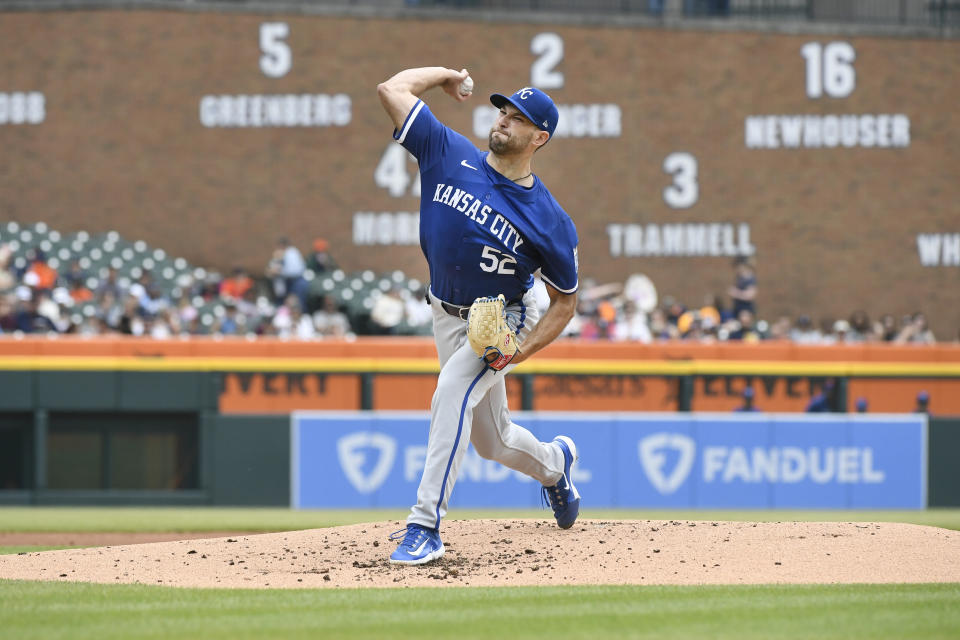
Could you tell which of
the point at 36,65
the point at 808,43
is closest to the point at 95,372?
the point at 36,65

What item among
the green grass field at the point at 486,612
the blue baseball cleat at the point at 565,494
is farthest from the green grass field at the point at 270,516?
the green grass field at the point at 486,612

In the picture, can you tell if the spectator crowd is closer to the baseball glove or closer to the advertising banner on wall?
the advertising banner on wall

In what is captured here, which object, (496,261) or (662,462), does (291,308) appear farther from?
(496,261)

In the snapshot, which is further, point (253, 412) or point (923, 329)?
point (923, 329)

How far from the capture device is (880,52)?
69.5 ft

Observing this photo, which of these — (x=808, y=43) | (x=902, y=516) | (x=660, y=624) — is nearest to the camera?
(x=660, y=624)

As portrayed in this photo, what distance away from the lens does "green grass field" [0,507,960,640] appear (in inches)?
187

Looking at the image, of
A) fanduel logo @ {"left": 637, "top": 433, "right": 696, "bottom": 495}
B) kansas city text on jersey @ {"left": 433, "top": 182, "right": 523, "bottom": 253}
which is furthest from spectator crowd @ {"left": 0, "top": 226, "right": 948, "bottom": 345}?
kansas city text on jersey @ {"left": 433, "top": 182, "right": 523, "bottom": 253}

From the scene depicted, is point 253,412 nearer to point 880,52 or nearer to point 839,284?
point 839,284

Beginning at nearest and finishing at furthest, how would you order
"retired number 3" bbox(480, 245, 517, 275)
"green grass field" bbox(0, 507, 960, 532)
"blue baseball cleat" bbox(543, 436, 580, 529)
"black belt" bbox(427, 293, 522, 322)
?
"retired number 3" bbox(480, 245, 517, 275)
"black belt" bbox(427, 293, 522, 322)
"blue baseball cleat" bbox(543, 436, 580, 529)
"green grass field" bbox(0, 507, 960, 532)

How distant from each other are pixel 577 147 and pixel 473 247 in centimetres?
1539

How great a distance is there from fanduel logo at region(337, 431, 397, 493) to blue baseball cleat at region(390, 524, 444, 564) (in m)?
7.03

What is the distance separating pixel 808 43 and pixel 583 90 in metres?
3.76

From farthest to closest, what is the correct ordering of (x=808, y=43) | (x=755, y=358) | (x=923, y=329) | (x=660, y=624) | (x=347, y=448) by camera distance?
1. (x=808, y=43)
2. (x=923, y=329)
3. (x=755, y=358)
4. (x=347, y=448)
5. (x=660, y=624)
